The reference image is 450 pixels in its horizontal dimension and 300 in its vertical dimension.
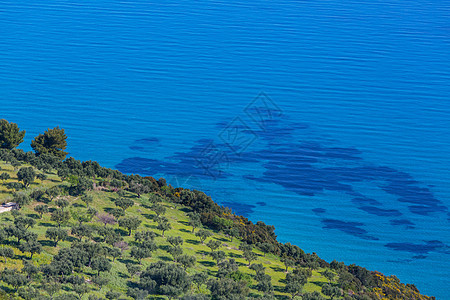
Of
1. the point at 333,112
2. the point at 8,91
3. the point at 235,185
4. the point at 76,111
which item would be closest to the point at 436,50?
the point at 333,112

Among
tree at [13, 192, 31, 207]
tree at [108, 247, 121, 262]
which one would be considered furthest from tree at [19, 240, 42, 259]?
tree at [13, 192, 31, 207]

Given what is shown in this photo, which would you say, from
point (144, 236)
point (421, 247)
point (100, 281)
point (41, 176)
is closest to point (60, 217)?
point (144, 236)

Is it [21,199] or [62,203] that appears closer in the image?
[21,199]

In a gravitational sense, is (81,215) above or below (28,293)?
above

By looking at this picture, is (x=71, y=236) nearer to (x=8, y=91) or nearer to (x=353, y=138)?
(x=353, y=138)

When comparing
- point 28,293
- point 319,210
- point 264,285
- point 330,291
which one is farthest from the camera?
point 319,210

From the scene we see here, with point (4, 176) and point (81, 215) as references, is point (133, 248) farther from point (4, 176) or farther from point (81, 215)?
point (4, 176)

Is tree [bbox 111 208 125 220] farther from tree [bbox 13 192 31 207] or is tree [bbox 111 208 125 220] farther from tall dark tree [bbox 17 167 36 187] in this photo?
tall dark tree [bbox 17 167 36 187]

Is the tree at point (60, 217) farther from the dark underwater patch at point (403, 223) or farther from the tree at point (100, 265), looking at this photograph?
the dark underwater patch at point (403, 223)
